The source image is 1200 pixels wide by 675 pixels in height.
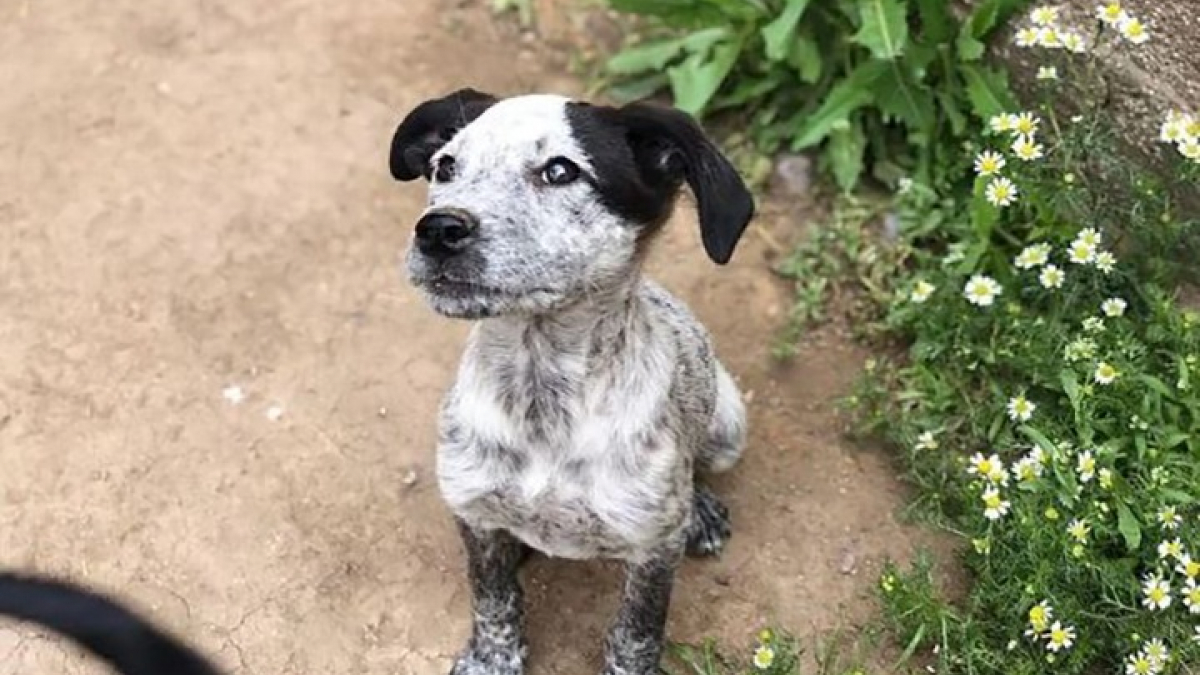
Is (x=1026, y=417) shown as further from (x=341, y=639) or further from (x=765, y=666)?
(x=341, y=639)

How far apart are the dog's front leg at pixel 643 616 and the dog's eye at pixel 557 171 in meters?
1.04

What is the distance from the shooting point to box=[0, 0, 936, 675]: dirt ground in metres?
4.80

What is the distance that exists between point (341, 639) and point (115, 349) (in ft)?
4.34

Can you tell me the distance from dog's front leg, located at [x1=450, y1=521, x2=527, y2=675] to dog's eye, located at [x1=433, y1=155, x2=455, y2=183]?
99 centimetres

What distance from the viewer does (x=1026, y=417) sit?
4.87m

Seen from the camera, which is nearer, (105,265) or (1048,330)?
(1048,330)

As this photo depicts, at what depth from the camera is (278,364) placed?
5.36 meters

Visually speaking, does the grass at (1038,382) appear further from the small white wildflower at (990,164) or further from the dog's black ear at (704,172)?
the dog's black ear at (704,172)

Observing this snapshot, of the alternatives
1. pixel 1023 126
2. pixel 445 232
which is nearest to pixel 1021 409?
pixel 1023 126

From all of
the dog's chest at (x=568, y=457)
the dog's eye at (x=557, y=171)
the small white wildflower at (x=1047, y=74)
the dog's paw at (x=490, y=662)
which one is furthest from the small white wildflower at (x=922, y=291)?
the dog's eye at (x=557, y=171)

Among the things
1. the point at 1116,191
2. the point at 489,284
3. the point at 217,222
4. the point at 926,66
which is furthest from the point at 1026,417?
the point at 217,222

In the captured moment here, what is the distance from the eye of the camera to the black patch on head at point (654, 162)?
378 cm

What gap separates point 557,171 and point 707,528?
5.17 ft

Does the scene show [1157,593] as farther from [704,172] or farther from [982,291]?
[704,172]
